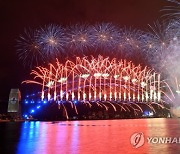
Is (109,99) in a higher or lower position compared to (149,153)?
higher

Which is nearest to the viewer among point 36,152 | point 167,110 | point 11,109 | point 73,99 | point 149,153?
point 149,153

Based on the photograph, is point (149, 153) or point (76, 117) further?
point (76, 117)

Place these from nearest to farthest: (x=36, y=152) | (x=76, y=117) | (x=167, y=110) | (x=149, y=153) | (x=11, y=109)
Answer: (x=149, y=153)
(x=36, y=152)
(x=11, y=109)
(x=76, y=117)
(x=167, y=110)

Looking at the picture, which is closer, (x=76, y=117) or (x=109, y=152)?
(x=109, y=152)

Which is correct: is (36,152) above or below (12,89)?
below

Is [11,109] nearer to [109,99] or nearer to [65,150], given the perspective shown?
[109,99]

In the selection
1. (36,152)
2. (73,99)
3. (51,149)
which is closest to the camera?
(36,152)

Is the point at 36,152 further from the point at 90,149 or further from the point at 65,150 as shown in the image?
the point at 90,149

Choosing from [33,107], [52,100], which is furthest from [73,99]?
[33,107]

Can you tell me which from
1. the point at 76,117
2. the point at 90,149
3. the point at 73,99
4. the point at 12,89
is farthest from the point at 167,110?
the point at 90,149
